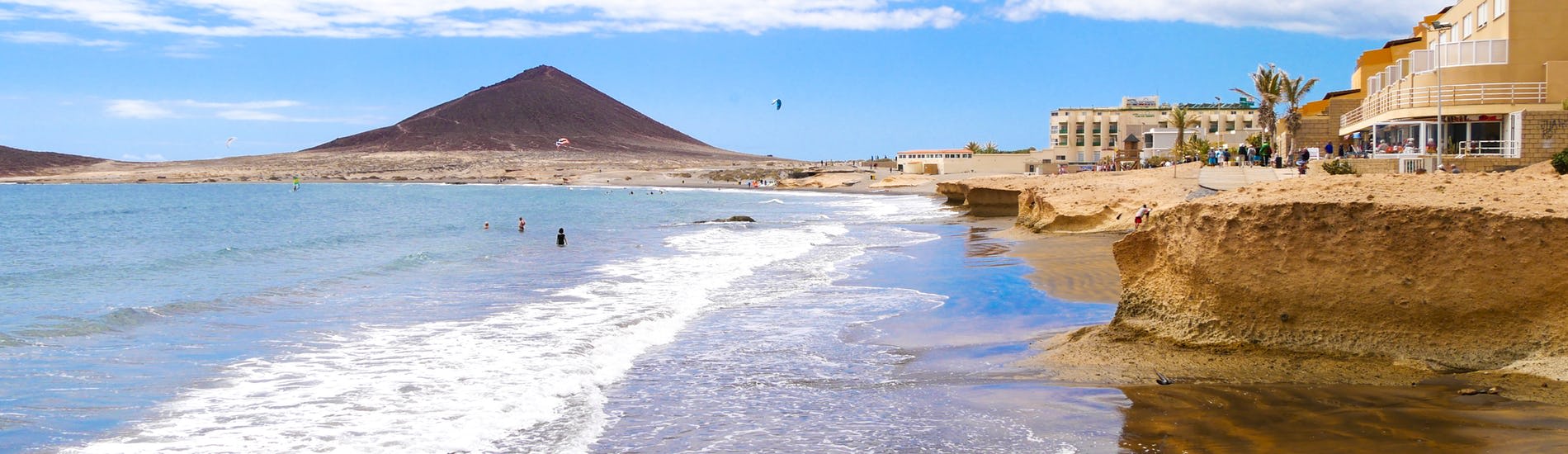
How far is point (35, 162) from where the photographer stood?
176000 mm

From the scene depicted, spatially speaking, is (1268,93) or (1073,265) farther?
(1268,93)

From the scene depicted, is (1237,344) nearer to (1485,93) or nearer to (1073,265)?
(1073,265)

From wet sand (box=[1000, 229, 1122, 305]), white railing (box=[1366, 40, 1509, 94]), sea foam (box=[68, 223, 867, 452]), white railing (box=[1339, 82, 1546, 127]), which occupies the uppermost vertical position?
white railing (box=[1366, 40, 1509, 94])

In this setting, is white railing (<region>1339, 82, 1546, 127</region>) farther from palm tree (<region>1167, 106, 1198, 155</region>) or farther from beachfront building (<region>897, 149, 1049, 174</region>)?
beachfront building (<region>897, 149, 1049, 174</region>)

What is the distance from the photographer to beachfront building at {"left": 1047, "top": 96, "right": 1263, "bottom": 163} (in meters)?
85.9

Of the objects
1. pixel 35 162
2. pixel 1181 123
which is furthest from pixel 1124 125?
pixel 35 162

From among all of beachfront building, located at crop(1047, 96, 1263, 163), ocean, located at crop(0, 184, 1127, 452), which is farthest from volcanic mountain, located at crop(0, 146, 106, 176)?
ocean, located at crop(0, 184, 1127, 452)

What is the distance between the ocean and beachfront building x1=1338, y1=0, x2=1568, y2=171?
11.4 metres

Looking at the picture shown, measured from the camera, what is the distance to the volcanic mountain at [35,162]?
16862cm

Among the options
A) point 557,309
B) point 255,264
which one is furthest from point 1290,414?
point 255,264

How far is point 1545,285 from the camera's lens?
857 centimetres

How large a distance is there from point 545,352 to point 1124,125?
83.4 meters

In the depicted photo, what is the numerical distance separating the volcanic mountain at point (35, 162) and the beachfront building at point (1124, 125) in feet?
475

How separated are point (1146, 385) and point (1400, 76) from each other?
29.5 meters
